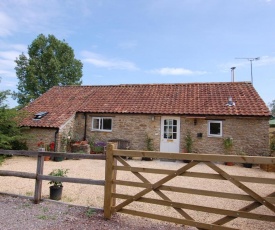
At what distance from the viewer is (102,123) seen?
53.0ft

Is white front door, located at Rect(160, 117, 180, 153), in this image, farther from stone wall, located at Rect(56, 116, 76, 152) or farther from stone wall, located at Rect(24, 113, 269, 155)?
stone wall, located at Rect(56, 116, 76, 152)

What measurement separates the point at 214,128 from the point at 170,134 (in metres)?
2.70

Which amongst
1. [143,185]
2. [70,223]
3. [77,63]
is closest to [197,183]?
[143,185]

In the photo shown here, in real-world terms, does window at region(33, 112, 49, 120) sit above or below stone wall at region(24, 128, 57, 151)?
above

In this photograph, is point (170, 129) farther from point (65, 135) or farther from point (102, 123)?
point (65, 135)

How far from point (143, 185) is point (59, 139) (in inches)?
437

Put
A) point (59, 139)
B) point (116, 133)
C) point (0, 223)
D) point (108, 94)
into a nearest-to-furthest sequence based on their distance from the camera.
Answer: point (0, 223) < point (59, 139) < point (116, 133) < point (108, 94)

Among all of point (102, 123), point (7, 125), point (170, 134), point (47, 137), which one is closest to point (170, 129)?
point (170, 134)

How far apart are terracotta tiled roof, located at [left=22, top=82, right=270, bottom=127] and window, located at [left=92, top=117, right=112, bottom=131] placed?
675 mm

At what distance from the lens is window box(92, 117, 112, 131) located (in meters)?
16.1

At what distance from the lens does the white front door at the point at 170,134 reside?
1466 centimetres

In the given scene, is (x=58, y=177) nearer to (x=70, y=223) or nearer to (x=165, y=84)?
(x=70, y=223)

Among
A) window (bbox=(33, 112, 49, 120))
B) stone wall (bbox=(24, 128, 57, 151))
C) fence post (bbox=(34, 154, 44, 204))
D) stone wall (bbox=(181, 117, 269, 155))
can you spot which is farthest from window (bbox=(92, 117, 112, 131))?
fence post (bbox=(34, 154, 44, 204))

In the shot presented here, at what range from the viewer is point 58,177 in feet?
17.6
